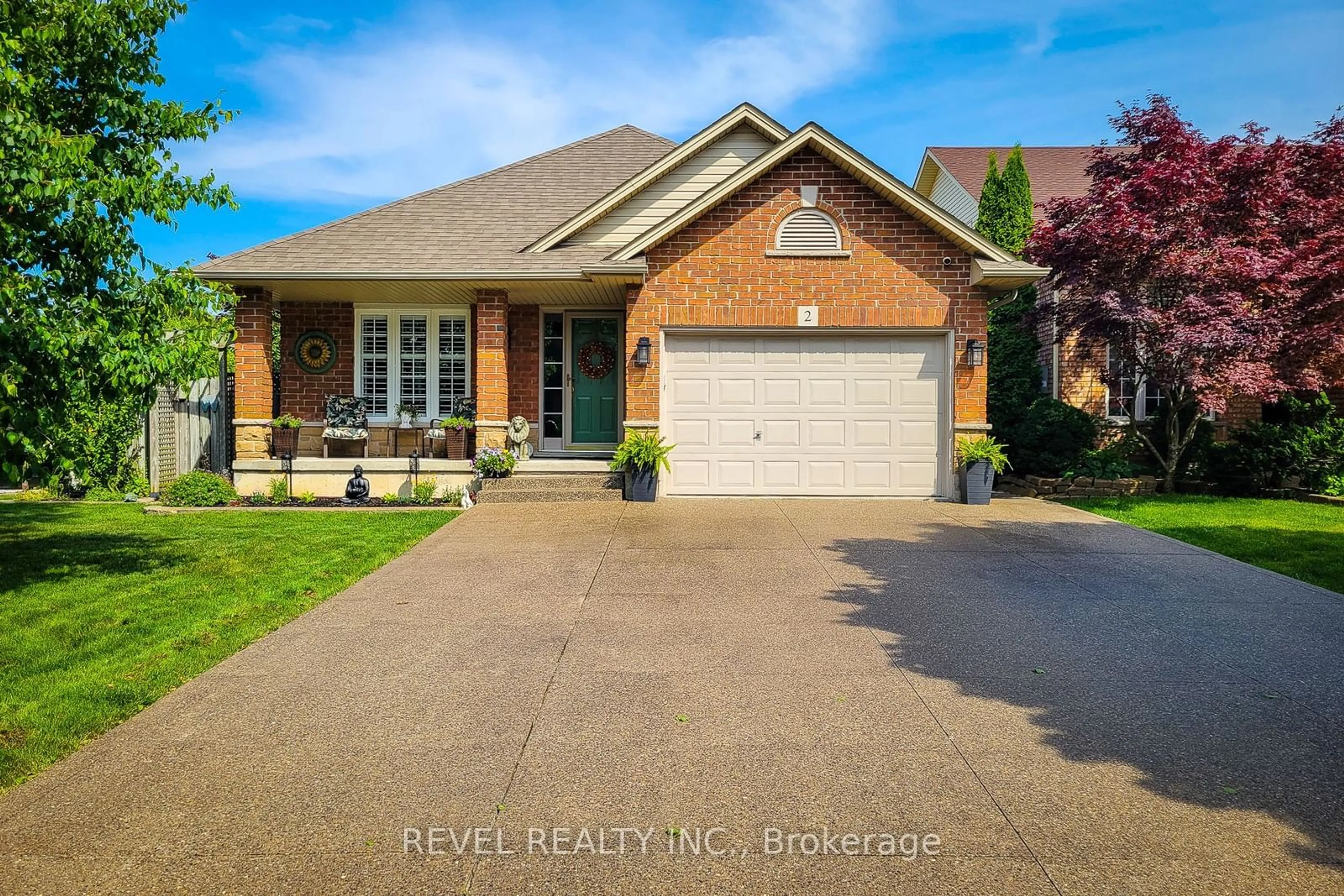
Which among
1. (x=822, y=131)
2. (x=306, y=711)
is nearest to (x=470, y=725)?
(x=306, y=711)

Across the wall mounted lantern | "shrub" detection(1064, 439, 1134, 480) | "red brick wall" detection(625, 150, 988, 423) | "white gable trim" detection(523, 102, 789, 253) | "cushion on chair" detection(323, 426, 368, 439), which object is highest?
"white gable trim" detection(523, 102, 789, 253)

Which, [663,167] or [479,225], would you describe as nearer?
[663,167]

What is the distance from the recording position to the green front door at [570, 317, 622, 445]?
1377cm

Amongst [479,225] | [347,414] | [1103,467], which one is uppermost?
[479,225]

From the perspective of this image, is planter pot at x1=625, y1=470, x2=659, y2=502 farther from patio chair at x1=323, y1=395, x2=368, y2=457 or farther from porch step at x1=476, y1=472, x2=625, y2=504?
patio chair at x1=323, y1=395, x2=368, y2=457

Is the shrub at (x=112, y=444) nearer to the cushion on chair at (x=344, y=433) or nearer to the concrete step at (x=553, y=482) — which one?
the cushion on chair at (x=344, y=433)

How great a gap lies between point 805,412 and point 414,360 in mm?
6844

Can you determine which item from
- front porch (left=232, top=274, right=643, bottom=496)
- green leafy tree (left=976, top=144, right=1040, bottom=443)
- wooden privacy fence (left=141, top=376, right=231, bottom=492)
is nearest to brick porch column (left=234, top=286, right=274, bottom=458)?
front porch (left=232, top=274, right=643, bottom=496)

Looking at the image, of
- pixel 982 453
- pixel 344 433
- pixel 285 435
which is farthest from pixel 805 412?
pixel 285 435

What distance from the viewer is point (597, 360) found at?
1381cm

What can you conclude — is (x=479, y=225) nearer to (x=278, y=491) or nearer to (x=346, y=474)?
(x=346, y=474)

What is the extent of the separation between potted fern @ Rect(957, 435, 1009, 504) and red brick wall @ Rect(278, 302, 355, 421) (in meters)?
10.2

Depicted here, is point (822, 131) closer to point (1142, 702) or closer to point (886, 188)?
point (886, 188)

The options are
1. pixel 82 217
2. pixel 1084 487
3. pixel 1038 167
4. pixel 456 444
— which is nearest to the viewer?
pixel 82 217
